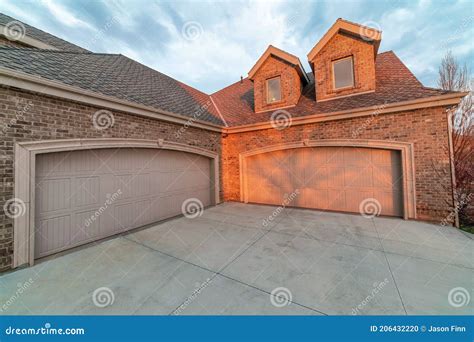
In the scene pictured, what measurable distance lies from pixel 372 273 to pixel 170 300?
10.6ft

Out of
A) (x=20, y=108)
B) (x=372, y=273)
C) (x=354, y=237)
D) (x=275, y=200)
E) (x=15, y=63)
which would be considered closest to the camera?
(x=372, y=273)

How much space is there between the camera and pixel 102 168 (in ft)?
16.3

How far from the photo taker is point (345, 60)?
7.42 meters

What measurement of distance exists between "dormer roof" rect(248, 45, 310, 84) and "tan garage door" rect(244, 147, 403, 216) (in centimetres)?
372

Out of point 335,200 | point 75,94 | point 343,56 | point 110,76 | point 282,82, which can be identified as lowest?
point 335,200

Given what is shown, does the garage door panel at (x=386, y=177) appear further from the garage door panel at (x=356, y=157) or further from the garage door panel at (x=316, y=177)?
the garage door panel at (x=316, y=177)

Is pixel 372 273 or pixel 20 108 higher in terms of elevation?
pixel 20 108

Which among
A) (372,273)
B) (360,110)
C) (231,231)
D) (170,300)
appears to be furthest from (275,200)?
(170,300)

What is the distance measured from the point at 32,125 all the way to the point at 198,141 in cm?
458

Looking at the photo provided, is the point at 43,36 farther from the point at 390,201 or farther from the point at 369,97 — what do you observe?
the point at 390,201

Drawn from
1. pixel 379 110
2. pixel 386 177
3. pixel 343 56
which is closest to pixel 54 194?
pixel 379 110

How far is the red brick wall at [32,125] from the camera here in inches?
136

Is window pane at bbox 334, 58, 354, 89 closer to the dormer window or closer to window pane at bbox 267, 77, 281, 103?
the dormer window
